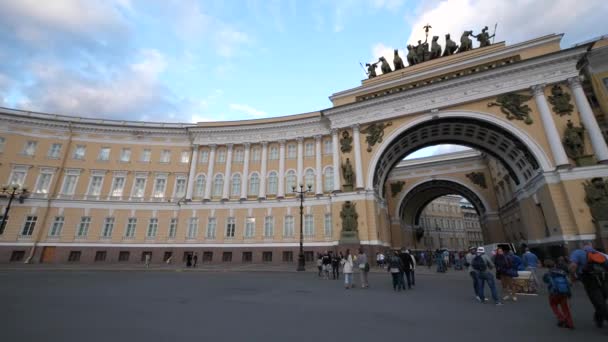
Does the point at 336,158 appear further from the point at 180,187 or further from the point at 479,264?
the point at 479,264

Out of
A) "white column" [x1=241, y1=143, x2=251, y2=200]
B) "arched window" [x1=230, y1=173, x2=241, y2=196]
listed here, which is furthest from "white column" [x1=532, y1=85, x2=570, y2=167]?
"arched window" [x1=230, y1=173, x2=241, y2=196]

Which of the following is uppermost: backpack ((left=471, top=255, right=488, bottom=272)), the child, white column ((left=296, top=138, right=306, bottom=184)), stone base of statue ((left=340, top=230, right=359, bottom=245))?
white column ((left=296, top=138, right=306, bottom=184))

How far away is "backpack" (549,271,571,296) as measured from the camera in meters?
5.50

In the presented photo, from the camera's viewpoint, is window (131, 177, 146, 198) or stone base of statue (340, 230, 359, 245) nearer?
stone base of statue (340, 230, 359, 245)

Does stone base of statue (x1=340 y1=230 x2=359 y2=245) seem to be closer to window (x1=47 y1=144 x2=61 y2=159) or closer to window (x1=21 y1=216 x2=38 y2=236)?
window (x1=21 y1=216 x2=38 y2=236)

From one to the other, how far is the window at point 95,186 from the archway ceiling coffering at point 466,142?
30.6 meters

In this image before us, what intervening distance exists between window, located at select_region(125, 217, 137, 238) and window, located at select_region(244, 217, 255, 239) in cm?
1261

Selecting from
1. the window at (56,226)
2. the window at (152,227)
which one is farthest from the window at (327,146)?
the window at (56,226)

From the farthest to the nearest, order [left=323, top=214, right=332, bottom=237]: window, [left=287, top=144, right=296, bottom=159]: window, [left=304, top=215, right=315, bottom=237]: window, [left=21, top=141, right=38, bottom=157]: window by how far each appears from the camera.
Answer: [left=287, top=144, right=296, bottom=159]: window < [left=21, top=141, right=38, bottom=157]: window < [left=304, top=215, right=315, bottom=237]: window < [left=323, top=214, right=332, bottom=237]: window

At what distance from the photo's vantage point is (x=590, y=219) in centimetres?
1817

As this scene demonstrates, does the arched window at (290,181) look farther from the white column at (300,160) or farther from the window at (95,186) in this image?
the window at (95,186)

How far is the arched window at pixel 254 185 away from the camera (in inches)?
1241

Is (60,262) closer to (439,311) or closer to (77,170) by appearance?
(77,170)

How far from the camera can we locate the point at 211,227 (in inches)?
1202
